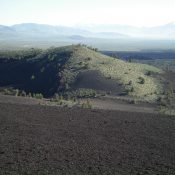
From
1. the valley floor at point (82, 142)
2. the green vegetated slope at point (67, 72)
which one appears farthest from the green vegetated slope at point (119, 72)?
the valley floor at point (82, 142)

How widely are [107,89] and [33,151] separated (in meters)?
39.2

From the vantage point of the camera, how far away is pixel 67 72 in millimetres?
78375

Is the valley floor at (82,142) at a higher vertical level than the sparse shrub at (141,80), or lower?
higher

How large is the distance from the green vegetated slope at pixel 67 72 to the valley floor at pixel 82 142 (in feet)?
71.1

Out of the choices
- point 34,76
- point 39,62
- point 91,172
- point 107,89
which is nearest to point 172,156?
point 91,172

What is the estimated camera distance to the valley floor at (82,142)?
2542 cm

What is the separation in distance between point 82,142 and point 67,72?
48.0 m

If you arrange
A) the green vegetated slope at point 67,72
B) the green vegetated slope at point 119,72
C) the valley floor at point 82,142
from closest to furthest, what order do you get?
the valley floor at point 82,142, the green vegetated slope at point 119,72, the green vegetated slope at point 67,72

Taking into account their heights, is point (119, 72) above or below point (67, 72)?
above

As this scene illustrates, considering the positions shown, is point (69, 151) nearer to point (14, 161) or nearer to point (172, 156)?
point (14, 161)

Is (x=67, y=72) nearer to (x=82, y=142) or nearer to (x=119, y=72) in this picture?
(x=119, y=72)

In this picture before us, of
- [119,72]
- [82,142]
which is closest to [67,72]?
[119,72]

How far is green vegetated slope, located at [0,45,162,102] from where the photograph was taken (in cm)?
6969

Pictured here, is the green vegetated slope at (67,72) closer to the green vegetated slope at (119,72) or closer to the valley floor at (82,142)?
the green vegetated slope at (119,72)
